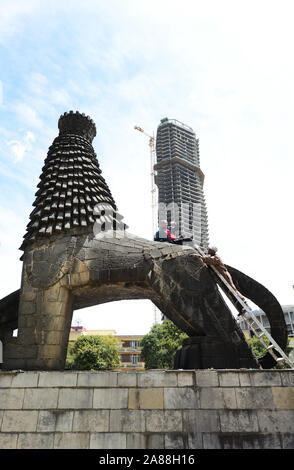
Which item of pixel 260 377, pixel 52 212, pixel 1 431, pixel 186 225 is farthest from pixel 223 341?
pixel 186 225

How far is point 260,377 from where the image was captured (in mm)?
5246

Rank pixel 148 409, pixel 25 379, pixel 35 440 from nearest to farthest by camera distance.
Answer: pixel 35 440 → pixel 148 409 → pixel 25 379

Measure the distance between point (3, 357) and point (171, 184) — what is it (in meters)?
89.3

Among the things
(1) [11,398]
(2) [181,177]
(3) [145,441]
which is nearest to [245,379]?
(3) [145,441]

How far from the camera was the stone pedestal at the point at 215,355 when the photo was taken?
6098 mm

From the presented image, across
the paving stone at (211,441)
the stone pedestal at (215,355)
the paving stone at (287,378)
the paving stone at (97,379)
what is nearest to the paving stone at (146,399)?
the paving stone at (97,379)

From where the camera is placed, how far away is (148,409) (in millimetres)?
5012

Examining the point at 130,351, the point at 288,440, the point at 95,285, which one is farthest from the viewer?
the point at 130,351

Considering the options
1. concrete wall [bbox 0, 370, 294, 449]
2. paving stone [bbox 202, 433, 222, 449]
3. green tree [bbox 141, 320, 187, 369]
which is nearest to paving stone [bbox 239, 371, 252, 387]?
concrete wall [bbox 0, 370, 294, 449]

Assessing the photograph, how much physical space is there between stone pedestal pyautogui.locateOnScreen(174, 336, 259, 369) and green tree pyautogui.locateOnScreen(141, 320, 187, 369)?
21.8m

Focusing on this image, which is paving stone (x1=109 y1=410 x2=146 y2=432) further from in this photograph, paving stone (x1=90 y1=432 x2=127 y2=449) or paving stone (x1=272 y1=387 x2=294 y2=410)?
paving stone (x1=272 y1=387 x2=294 y2=410)

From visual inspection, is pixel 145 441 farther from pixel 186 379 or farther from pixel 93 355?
pixel 93 355

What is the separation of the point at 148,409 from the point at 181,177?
302ft

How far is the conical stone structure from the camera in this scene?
7559 mm
